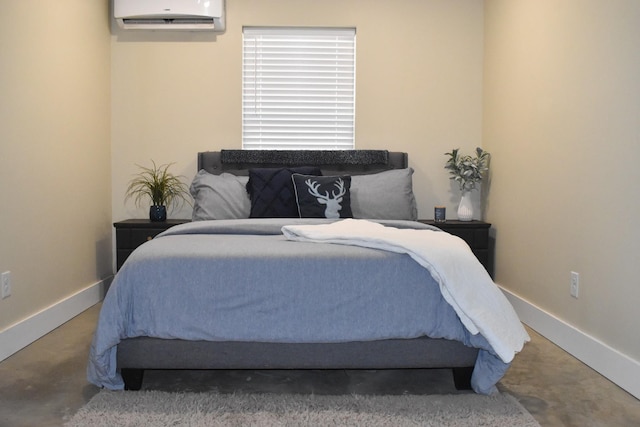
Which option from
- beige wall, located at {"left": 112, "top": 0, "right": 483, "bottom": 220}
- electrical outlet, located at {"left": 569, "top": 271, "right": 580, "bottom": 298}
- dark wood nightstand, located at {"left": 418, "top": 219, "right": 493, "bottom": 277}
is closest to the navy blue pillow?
beige wall, located at {"left": 112, "top": 0, "right": 483, "bottom": 220}

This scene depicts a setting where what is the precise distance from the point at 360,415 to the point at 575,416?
2.79 ft

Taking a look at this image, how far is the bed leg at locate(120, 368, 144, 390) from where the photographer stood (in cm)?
239

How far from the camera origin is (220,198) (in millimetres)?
3953

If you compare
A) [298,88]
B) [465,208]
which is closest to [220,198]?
[298,88]

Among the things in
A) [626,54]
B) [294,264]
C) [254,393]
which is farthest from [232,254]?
[626,54]

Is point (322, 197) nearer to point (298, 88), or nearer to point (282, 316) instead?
point (298, 88)

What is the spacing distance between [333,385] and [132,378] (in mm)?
866

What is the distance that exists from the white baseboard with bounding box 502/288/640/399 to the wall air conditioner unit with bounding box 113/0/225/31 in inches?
121

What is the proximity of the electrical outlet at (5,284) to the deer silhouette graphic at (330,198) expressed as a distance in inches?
71.1

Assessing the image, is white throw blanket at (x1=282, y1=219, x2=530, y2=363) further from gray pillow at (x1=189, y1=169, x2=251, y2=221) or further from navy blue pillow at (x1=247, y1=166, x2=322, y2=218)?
gray pillow at (x1=189, y1=169, x2=251, y2=221)

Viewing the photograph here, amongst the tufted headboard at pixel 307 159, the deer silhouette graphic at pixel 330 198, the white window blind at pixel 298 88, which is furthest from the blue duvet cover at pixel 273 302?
the white window blind at pixel 298 88

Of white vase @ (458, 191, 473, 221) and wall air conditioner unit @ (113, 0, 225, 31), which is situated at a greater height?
wall air conditioner unit @ (113, 0, 225, 31)

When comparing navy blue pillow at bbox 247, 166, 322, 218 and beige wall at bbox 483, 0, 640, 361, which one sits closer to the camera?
beige wall at bbox 483, 0, 640, 361

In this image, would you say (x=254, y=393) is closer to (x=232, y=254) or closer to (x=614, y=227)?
(x=232, y=254)
